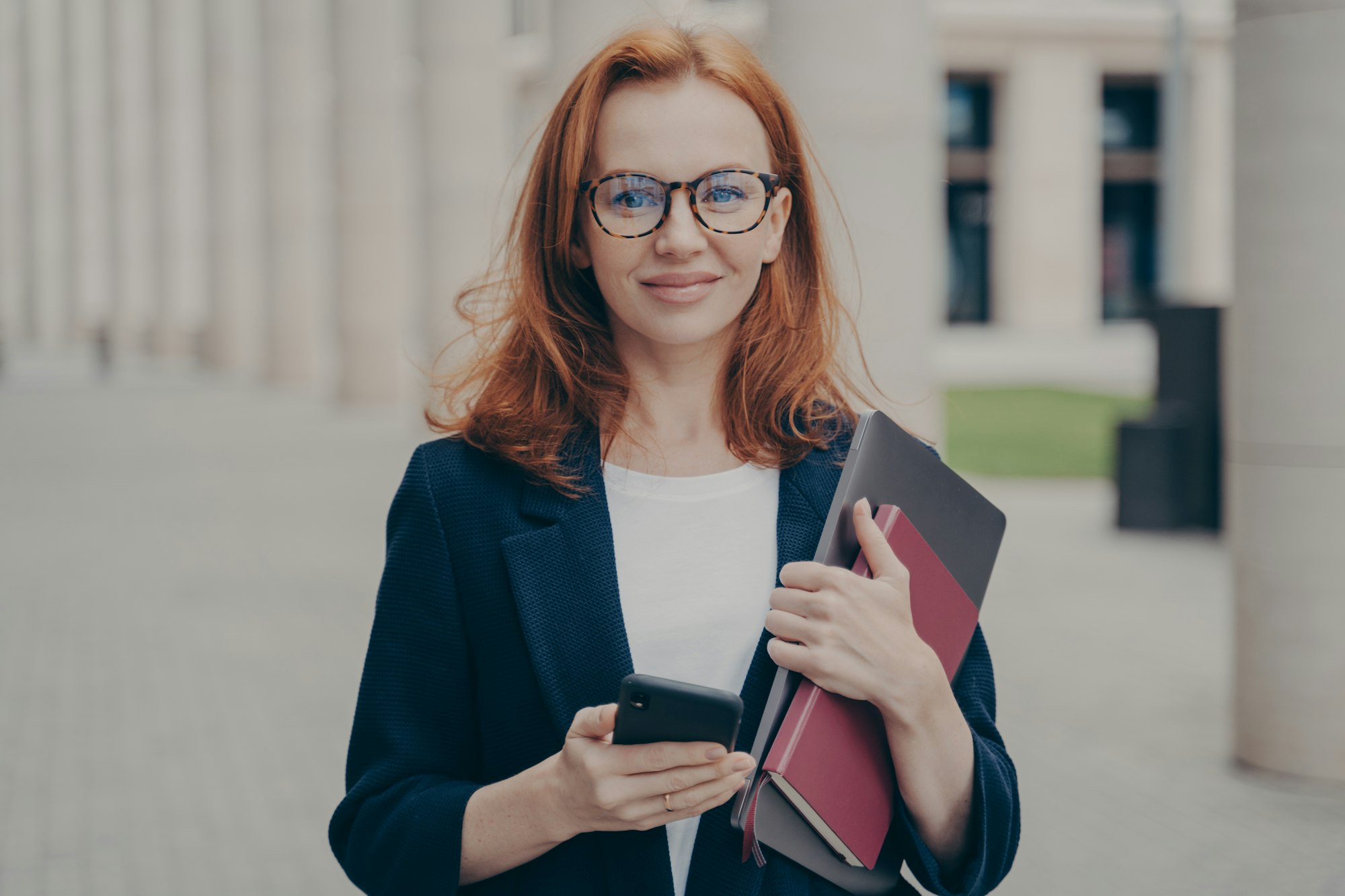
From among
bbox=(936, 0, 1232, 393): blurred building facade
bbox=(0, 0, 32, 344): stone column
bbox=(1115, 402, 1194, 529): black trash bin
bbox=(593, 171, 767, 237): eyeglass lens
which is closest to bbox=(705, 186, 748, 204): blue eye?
bbox=(593, 171, 767, 237): eyeglass lens

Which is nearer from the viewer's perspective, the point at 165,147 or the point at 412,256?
the point at 165,147

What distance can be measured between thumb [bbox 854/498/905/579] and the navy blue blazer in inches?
7.9

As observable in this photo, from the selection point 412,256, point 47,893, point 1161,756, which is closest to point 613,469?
point 47,893

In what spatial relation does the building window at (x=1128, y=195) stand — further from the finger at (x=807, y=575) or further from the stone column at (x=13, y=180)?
the finger at (x=807, y=575)

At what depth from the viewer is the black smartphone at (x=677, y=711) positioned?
63.6 inches

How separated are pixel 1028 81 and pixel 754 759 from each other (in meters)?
42.3

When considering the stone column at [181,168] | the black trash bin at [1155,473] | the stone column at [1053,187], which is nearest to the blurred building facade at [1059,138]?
the stone column at [1053,187]

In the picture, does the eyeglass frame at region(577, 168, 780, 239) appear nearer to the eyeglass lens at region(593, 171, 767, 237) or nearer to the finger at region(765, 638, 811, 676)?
the eyeglass lens at region(593, 171, 767, 237)

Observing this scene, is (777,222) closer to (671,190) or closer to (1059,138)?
(671,190)

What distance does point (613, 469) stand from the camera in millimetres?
2109

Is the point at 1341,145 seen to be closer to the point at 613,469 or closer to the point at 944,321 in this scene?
the point at 613,469

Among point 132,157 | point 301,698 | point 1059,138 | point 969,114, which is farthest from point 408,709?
point 132,157

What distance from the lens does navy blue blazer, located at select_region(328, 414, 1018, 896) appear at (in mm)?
1940

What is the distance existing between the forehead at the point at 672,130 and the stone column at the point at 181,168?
41905mm
